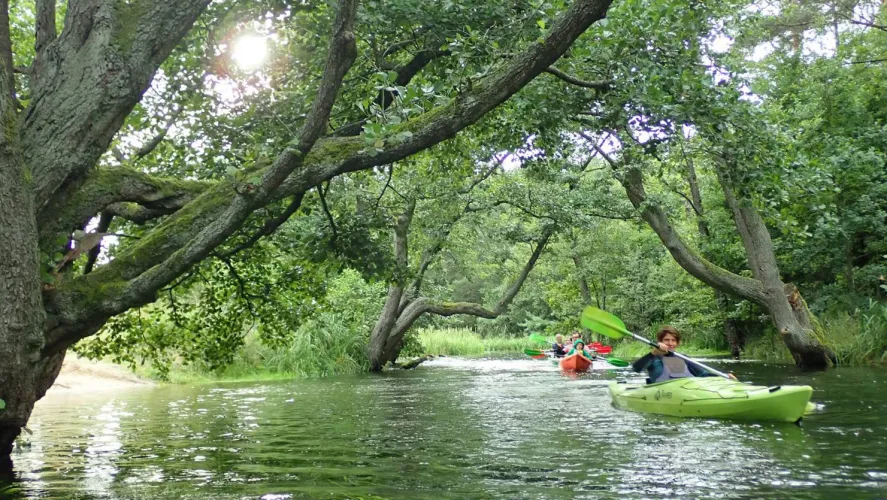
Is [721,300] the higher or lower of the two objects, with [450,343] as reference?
higher

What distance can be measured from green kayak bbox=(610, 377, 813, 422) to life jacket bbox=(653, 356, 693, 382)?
0.34 metres

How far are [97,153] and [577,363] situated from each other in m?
Answer: 13.8

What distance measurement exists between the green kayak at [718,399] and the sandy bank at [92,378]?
42.6 ft

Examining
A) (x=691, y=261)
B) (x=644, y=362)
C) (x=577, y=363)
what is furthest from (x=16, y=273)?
(x=577, y=363)

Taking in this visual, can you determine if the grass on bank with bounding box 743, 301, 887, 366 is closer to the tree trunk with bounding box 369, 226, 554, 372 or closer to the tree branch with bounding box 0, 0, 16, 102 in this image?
the tree trunk with bounding box 369, 226, 554, 372

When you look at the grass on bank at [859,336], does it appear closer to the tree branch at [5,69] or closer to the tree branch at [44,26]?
the tree branch at [44,26]

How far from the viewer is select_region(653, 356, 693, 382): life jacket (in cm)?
875

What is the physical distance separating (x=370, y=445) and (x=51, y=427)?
488 centimetres

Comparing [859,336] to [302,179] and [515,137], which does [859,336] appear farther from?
[302,179]

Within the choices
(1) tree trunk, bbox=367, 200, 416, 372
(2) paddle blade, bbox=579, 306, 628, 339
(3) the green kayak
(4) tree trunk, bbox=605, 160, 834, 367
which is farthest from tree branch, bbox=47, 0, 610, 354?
(1) tree trunk, bbox=367, 200, 416, 372

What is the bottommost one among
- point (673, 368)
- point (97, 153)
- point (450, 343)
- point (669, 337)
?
point (673, 368)

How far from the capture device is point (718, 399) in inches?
291

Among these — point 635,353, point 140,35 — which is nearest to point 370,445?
point 140,35

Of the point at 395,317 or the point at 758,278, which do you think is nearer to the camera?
the point at 758,278
